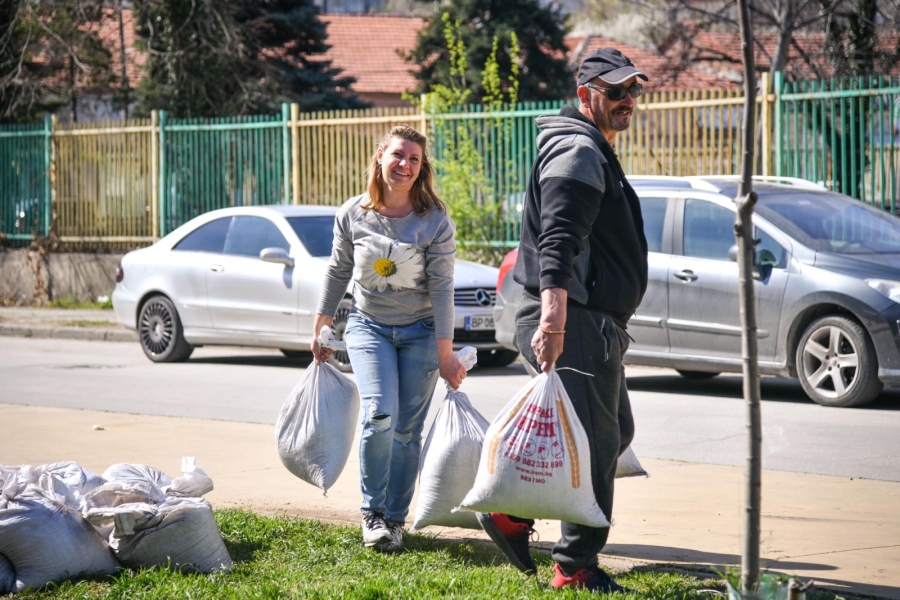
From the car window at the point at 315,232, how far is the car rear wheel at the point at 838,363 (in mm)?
4978

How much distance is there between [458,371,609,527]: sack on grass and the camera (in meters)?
4.38

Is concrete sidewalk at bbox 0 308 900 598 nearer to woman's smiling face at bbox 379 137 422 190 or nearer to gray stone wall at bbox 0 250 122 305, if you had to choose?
woman's smiling face at bbox 379 137 422 190

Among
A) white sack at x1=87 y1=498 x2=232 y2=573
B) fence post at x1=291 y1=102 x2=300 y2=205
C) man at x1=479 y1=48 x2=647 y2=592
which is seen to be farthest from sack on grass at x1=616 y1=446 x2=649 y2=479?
fence post at x1=291 y1=102 x2=300 y2=205

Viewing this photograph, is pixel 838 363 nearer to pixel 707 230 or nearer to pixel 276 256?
pixel 707 230

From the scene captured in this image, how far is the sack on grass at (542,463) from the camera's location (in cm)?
438

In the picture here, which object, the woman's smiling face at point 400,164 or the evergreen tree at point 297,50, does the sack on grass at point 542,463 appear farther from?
the evergreen tree at point 297,50

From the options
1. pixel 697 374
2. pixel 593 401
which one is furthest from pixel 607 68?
pixel 697 374

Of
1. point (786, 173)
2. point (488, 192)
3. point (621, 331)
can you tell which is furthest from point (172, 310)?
point (621, 331)

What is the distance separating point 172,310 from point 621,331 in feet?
31.8

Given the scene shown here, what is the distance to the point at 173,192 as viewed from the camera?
70.0 ft

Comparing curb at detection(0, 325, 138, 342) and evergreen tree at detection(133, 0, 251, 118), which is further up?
evergreen tree at detection(133, 0, 251, 118)

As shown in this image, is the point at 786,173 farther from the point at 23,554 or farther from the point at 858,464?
the point at 23,554

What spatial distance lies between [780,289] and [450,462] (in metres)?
5.45

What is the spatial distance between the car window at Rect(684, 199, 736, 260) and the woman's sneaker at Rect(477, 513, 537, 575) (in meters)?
5.89
